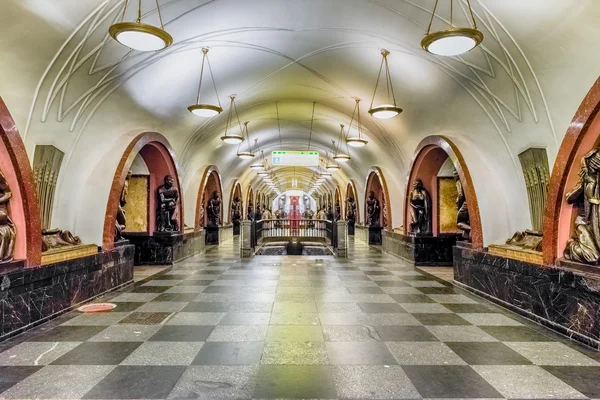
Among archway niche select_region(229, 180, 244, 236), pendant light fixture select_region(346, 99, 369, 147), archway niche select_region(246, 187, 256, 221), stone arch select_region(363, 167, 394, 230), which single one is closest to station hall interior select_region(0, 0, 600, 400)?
pendant light fixture select_region(346, 99, 369, 147)

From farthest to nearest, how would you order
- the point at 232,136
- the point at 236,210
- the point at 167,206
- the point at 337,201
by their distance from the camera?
the point at 337,201 < the point at 236,210 < the point at 232,136 < the point at 167,206

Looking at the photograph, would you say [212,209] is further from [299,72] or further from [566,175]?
[566,175]

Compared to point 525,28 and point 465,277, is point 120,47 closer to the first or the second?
Answer: point 525,28

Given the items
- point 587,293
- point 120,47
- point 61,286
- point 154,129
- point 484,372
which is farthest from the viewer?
point 154,129

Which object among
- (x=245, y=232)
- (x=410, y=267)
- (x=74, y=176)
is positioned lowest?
(x=410, y=267)

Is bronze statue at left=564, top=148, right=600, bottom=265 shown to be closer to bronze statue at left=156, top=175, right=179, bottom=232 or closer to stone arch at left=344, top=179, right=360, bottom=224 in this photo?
bronze statue at left=156, top=175, right=179, bottom=232

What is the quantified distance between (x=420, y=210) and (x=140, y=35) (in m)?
8.17

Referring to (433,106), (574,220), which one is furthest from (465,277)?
(433,106)

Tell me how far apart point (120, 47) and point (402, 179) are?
938 centimetres

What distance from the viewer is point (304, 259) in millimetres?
11438

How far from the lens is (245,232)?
12.4 m

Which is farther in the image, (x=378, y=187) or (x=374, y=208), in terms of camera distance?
(x=378, y=187)

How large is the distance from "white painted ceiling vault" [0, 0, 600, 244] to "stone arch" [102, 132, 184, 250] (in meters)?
0.18

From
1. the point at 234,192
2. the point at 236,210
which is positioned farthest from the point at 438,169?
the point at 236,210
